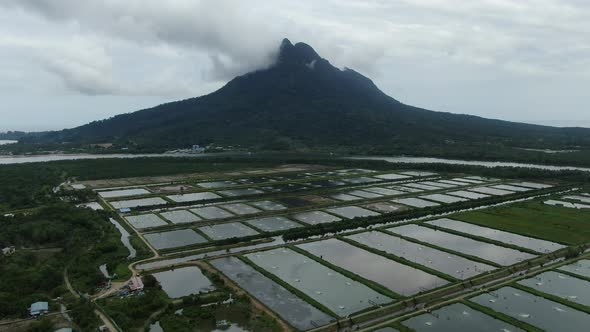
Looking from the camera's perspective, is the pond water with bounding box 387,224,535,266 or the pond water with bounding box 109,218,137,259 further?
the pond water with bounding box 109,218,137,259

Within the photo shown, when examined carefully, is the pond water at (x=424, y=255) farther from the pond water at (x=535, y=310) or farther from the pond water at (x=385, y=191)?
the pond water at (x=385, y=191)

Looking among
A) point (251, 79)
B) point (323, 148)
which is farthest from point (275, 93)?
point (323, 148)

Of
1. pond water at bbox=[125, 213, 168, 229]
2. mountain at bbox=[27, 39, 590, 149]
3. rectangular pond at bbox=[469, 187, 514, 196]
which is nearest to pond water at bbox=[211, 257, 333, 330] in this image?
pond water at bbox=[125, 213, 168, 229]

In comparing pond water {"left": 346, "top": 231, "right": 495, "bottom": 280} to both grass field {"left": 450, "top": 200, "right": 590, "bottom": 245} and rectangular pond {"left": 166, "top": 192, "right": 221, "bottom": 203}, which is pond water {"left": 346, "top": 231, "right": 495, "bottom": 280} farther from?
rectangular pond {"left": 166, "top": 192, "right": 221, "bottom": 203}

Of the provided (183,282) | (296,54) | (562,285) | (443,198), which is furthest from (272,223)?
(296,54)

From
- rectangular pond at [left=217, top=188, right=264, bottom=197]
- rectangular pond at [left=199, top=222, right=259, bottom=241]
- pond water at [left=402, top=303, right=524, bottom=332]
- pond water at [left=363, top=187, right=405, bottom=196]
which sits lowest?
pond water at [left=402, top=303, right=524, bottom=332]

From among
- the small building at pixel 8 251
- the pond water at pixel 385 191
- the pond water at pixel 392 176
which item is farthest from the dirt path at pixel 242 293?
the pond water at pixel 392 176
